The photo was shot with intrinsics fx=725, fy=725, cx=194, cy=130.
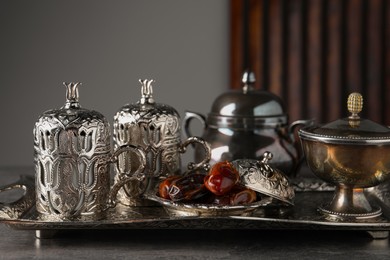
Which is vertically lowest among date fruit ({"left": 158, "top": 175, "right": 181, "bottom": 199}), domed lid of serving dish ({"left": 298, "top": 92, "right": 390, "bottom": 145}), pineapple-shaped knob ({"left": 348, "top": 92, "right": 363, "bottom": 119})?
date fruit ({"left": 158, "top": 175, "right": 181, "bottom": 199})

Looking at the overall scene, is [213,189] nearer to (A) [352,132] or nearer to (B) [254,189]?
(B) [254,189]

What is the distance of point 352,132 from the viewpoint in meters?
1.00

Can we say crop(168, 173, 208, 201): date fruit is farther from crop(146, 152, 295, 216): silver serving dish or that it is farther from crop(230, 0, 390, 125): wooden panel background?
crop(230, 0, 390, 125): wooden panel background

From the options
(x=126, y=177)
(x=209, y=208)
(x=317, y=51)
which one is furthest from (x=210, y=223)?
(x=317, y=51)

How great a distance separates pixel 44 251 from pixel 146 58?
1930mm

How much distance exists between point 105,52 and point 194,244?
6.28ft

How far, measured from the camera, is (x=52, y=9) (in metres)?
2.77

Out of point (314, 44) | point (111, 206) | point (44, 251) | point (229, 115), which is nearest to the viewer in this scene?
point (44, 251)

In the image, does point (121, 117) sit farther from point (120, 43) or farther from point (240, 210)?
point (120, 43)

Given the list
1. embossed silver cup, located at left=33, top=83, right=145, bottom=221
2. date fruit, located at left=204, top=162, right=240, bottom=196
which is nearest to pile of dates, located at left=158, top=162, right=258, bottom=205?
date fruit, located at left=204, top=162, right=240, bottom=196

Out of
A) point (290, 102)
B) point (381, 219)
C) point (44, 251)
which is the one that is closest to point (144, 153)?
point (44, 251)

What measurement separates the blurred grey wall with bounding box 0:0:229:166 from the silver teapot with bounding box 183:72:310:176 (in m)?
1.49

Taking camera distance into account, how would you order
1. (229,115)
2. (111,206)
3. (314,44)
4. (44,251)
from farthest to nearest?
(314,44) → (229,115) → (111,206) → (44,251)

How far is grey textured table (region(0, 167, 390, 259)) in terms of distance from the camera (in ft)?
2.98
